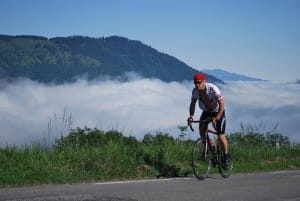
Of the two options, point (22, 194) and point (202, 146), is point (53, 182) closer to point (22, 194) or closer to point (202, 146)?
point (22, 194)

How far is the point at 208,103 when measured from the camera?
928 cm

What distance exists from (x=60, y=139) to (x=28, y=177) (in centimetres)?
280

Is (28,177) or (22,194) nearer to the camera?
(22,194)

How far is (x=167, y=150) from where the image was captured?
453 inches

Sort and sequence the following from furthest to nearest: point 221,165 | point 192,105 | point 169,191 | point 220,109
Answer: point 221,165, point 192,105, point 220,109, point 169,191

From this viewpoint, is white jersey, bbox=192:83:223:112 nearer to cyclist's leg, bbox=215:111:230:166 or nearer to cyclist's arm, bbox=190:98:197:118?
cyclist's arm, bbox=190:98:197:118

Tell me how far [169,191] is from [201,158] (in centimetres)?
211

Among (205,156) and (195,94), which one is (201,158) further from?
(195,94)

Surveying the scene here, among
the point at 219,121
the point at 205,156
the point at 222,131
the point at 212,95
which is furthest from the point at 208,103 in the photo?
the point at 205,156

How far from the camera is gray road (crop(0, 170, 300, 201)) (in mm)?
6805

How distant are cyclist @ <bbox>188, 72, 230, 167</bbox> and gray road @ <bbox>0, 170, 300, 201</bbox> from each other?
37.7 inches

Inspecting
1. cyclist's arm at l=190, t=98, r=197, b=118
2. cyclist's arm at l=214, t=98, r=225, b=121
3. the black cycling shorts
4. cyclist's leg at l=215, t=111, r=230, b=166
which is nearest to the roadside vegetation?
cyclist's leg at l=215, t=111, r=230, b=166

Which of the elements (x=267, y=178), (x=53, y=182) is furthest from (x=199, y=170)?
(x=53, y=182)

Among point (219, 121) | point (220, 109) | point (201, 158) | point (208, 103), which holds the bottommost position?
point (201, 158)
